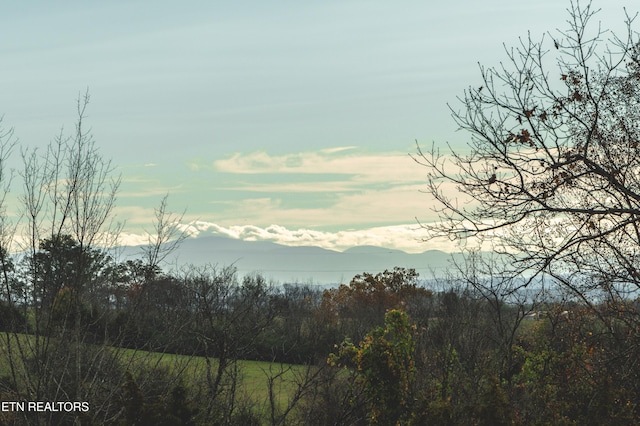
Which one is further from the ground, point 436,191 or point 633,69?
point 633,69

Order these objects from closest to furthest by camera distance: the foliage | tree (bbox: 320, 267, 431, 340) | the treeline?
the treeline < the foliage < tree (bbox: 320, 267, 431, 340)

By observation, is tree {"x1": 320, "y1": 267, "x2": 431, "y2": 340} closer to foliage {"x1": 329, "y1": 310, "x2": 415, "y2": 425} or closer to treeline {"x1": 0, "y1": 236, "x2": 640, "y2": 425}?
treeline {"x1": 0, "y1": 236, "x2": 640, "y2": 425}

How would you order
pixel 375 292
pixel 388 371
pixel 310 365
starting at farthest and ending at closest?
pixel 375 292, pixel 388 371, pixel 310 365

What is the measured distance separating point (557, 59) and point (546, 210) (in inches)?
107

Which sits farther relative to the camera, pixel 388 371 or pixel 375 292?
pixel 375 292

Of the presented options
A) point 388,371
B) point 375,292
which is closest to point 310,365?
point 388,371

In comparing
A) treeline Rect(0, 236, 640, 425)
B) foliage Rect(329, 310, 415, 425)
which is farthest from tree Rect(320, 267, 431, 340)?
foliage Rect(329, 310, 415, 425)

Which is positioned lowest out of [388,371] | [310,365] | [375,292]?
[388,371]

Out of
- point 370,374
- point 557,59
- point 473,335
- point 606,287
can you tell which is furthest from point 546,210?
point 473,335

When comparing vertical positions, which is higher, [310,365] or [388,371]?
[310,365]

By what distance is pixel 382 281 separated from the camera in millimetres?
67438

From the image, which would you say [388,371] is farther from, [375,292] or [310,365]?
[375,292]

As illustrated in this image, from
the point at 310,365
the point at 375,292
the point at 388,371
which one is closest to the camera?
the point at 310,365

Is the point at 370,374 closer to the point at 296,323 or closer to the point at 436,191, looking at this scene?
the point at 436,191
